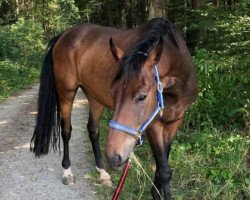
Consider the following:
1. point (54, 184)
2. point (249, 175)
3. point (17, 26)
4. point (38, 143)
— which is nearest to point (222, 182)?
point (249, 175)

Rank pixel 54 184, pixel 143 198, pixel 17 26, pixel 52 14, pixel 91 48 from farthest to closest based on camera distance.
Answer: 1. pixel 52 14
2. pixel 17 26
3. pixel 54 184
4. pixel 91 48
5. pixel 143 198

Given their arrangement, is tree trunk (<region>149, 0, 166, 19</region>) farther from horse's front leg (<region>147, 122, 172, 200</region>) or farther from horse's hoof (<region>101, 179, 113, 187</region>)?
horse's front leg (<region>147, 122, 172, 200</region>)

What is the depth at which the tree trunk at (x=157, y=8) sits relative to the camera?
8.41 meters

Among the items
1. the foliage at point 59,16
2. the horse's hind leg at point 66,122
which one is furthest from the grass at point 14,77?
the horse's hind leg at point 66,122

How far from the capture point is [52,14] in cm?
2609

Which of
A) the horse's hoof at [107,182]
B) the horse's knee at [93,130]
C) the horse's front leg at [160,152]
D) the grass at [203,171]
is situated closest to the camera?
the horse's front leg at [160,152]

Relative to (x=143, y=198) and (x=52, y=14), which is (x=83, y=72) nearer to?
(x=143, y=198)

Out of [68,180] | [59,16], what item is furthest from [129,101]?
[59,16]

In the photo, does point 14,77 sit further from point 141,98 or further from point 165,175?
point 141,98

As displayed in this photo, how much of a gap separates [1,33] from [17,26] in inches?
62.8

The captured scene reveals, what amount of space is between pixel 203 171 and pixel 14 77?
11.5 metres

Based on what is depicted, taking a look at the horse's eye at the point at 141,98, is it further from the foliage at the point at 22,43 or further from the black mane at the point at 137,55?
the foliage at the point at 22,43

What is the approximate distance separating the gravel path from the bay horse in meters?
0.25

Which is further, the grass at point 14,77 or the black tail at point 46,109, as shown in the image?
the grass at point 14,77
